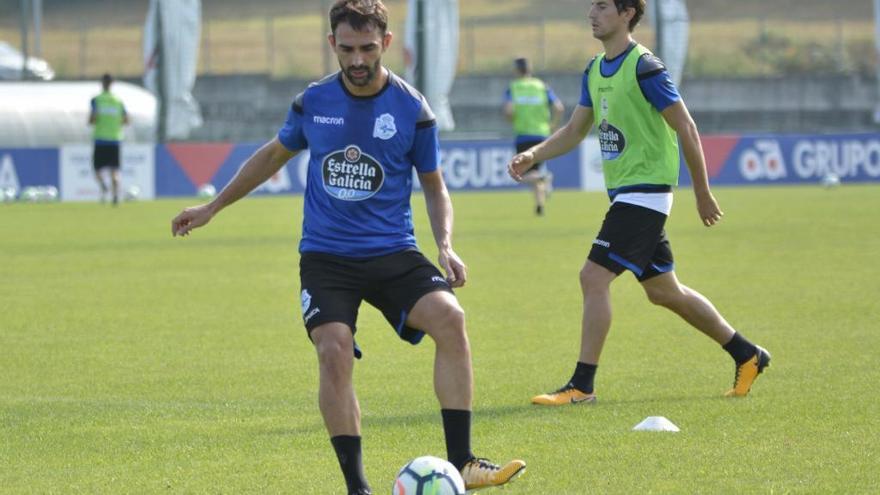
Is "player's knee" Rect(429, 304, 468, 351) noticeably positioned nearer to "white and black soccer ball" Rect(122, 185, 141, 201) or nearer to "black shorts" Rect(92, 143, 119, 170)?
"black shorts" Rect(92, 143, 119, 170)

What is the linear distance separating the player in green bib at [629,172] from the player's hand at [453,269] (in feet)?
7.11

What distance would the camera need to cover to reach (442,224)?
21.7 ft

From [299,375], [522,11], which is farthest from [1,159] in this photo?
[522,11]

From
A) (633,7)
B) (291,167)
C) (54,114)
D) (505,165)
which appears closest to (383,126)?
(633,7)

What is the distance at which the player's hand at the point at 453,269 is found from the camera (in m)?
6.37

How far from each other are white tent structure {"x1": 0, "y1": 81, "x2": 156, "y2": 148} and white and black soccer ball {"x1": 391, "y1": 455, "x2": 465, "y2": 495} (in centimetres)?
3362

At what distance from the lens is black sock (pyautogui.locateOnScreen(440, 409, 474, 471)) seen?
638cm

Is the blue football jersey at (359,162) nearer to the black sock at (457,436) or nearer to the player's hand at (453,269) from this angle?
the player's hand at (453,269)

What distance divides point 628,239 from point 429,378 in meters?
1.68

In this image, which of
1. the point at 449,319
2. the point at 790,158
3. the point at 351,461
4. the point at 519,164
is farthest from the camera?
the point at 790,158

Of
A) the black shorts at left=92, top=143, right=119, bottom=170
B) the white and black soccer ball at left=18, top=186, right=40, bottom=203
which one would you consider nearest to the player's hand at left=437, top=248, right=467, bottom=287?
the black shorts at left=92, top=143, right=119, bottom=170

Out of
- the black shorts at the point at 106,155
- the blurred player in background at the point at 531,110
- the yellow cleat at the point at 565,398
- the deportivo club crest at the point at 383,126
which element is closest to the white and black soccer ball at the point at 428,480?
the deportivo club crest at the point at 383,126

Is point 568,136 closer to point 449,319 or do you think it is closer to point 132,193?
point 449,319

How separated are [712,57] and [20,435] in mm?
50430
